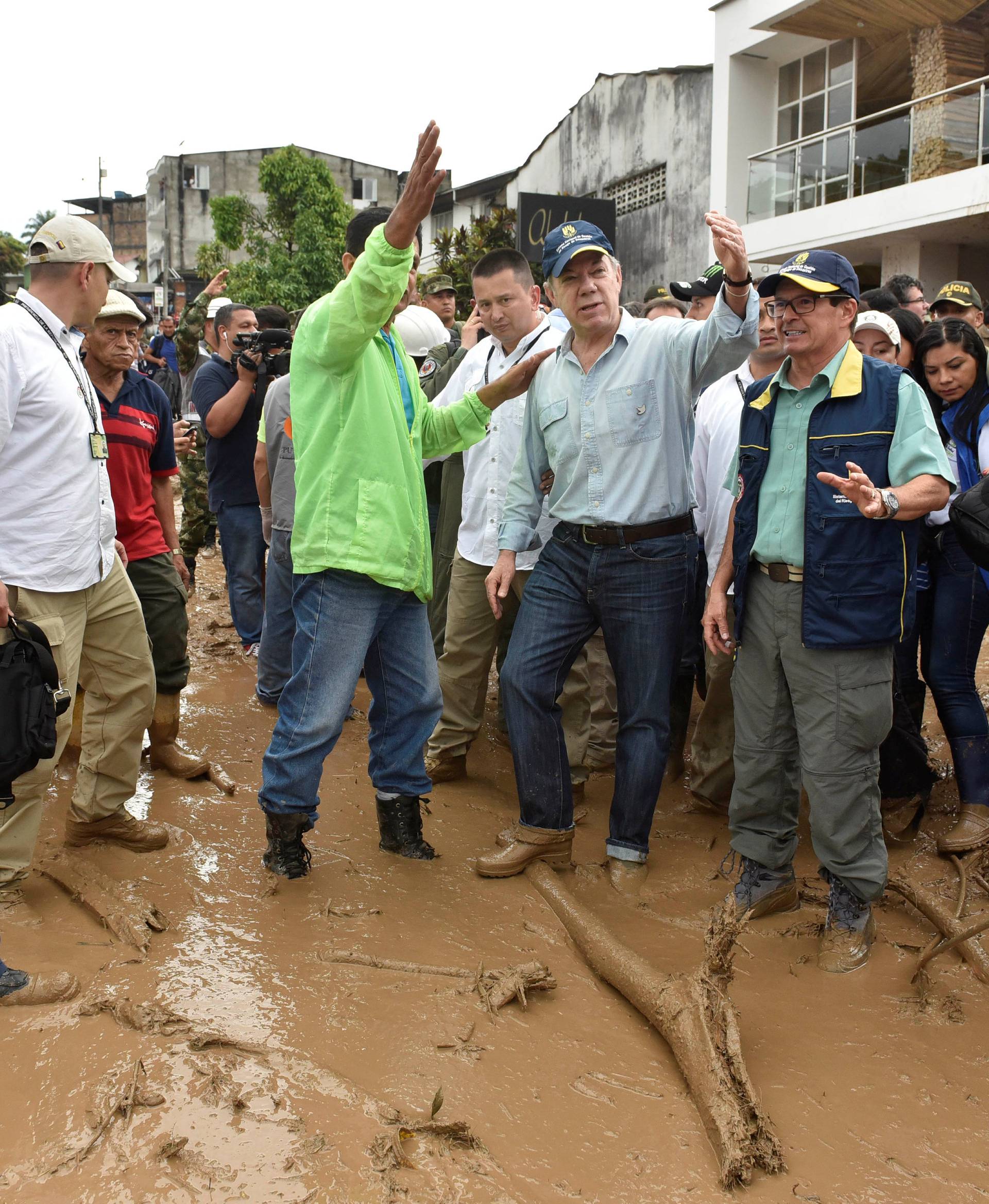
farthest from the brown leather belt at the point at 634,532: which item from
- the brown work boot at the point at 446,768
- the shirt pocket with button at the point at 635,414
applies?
the brown work boot at the point at 446,768

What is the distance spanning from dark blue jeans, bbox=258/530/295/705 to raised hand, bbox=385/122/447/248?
2.72 meters

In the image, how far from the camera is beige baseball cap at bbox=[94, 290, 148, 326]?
4410mm

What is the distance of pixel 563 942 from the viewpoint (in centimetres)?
348

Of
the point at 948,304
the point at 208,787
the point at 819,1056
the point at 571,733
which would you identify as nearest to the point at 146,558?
the point at 208,787

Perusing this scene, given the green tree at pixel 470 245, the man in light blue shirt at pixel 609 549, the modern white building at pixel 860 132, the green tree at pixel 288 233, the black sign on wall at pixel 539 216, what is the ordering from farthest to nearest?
the green tree at pixel 288 233 → the green tree at pixel 470 245 → the black sign on wall at pixel 539 216 → the modern white building at pixel 860 132 → the man in light blue shirt at pixel 609 549

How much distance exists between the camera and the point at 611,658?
401 centimetres

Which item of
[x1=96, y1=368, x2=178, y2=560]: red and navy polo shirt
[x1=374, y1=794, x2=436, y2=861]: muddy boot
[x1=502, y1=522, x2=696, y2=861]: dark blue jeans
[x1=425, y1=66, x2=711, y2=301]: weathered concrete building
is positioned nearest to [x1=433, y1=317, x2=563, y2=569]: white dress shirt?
[x1=502, y1=522, x2=696, y2=861]: dark blue jeans

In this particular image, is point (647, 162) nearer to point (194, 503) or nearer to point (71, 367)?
point (194, 503)

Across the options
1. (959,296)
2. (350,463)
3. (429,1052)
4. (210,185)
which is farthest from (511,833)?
(210,185)

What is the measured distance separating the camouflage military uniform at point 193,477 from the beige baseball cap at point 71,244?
190 inches

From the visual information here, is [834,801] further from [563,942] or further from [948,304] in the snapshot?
[948,304]

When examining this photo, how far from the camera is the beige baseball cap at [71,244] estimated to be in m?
3.60

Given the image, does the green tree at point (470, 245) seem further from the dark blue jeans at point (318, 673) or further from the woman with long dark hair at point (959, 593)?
the dark blue jeans at point (318, 673)

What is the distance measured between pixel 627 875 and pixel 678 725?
1.21m
